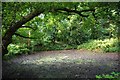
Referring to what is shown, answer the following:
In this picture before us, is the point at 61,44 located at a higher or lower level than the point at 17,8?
lower

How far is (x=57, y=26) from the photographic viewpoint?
17.1 m

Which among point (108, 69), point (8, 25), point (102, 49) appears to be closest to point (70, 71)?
point (108, 69)

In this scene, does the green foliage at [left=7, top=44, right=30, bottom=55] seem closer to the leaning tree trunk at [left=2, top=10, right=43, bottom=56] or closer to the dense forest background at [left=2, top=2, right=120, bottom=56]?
the dense forest background at [left=2, top=2, right=120, bottom=56]

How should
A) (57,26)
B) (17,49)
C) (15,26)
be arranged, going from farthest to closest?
(57,26) → (17,49) → (15,26)

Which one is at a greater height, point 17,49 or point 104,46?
point 104,46

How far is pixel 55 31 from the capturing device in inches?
742

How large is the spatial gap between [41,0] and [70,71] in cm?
311

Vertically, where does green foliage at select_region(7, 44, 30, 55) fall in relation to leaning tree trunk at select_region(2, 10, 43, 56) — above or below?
below

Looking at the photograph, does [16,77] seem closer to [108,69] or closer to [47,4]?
[47,4]

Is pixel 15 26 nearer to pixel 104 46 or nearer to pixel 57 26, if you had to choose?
pixel 104 46

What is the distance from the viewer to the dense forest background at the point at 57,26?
636cm

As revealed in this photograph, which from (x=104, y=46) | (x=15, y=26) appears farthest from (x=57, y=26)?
(x=15, y=26)

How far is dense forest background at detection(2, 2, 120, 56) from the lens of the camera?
6.36 meters

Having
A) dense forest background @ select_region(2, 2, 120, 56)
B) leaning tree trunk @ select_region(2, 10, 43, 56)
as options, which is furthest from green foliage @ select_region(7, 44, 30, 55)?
leaning tree trunk @ select_region(2, 10, 43, 56)
